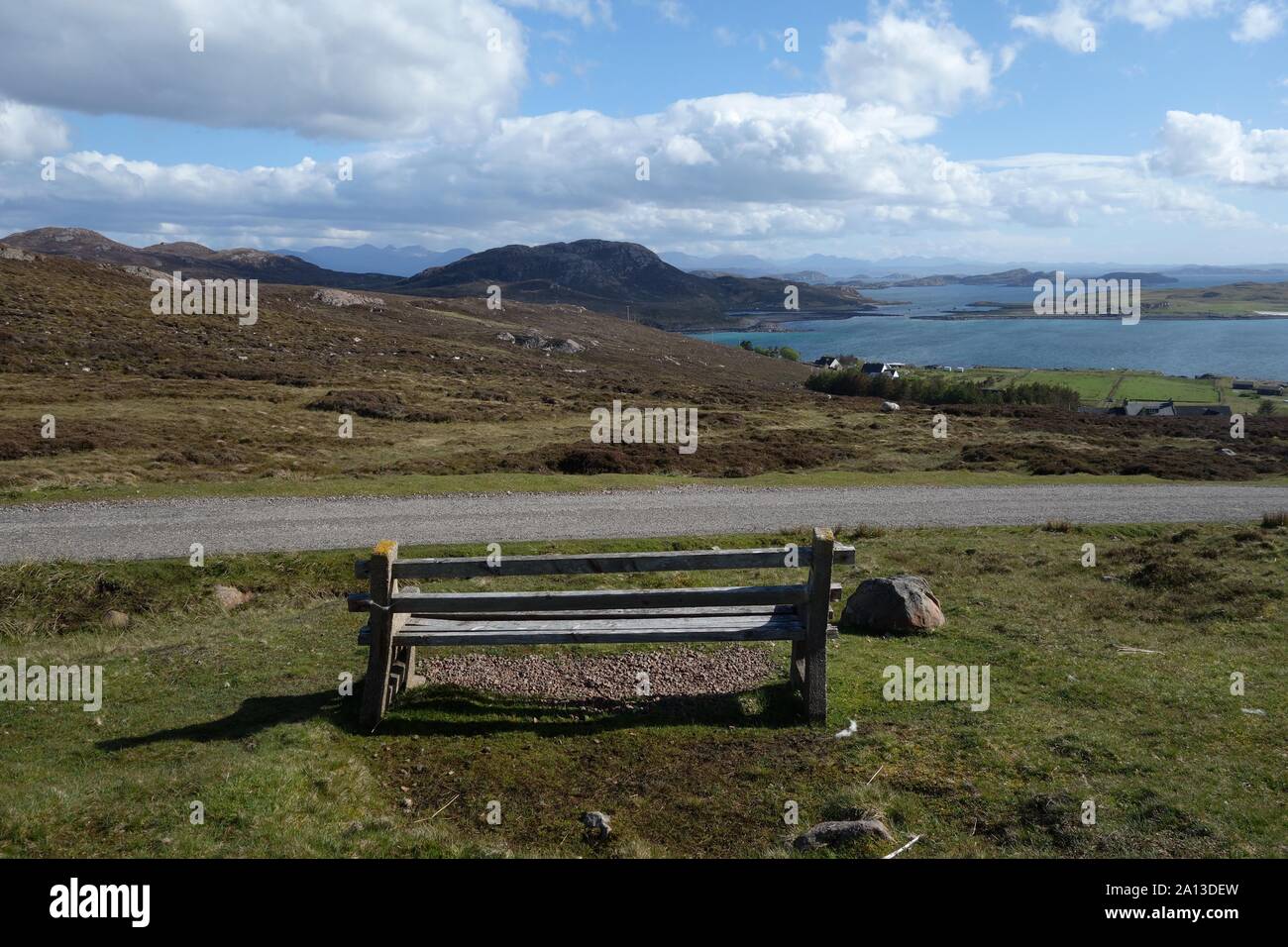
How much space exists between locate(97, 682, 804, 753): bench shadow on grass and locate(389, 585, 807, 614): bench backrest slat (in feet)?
3.67

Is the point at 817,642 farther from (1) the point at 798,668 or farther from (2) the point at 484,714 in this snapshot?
(2) the point at 484,714

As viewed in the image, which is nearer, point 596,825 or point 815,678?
point 596,825

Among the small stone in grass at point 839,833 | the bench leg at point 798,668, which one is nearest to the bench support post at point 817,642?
the bench leg at point 798,668

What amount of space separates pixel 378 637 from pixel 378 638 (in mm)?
11

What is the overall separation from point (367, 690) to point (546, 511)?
14.9 m

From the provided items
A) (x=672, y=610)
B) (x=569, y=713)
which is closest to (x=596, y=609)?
(x=672, y=610)

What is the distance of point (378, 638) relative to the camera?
939cm

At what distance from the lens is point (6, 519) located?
20.7 metres

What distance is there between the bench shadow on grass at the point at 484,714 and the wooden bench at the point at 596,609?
288mm

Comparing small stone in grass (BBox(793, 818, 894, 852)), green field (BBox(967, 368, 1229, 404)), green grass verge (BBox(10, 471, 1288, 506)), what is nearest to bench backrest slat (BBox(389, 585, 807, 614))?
small stone in grass (BBox(793, 818, 894, 852))

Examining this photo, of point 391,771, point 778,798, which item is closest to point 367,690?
point 391,771

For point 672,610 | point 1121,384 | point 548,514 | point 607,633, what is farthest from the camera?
point 1121,384

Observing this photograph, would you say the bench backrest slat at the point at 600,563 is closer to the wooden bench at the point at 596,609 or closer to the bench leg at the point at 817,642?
the wooden bench at the point at 596,609

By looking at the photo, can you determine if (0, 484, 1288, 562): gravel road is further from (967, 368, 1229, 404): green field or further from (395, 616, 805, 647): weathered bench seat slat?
(967, 368, 1229, 404): green field
